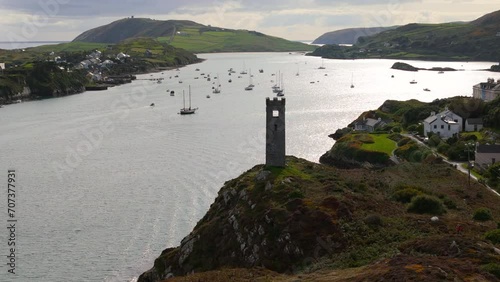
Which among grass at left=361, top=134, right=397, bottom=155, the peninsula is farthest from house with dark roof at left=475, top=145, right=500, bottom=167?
grass at left=361, top=134, right=397, bottom=155

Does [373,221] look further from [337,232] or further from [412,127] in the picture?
[412,127]

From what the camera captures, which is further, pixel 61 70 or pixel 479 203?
pixel 61 70

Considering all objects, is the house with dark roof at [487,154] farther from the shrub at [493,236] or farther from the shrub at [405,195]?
the shrub at [493,236]

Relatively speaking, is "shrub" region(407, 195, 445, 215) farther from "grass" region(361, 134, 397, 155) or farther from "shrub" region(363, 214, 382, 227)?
"grass" region(361, 134, 397, 155)

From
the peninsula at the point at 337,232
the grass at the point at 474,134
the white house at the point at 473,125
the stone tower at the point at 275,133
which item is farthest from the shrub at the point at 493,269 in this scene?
the white house at the point at 473,125

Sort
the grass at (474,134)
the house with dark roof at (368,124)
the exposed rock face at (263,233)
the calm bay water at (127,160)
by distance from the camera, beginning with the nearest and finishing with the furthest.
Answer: the exposed rock face at (263,233)
the calm bay water at (127,160)
the grass at (474,134)
the house with dark roof at (368,124)

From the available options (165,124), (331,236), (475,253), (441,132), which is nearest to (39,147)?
(165,124)

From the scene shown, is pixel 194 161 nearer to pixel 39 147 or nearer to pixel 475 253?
pixel 39 147
